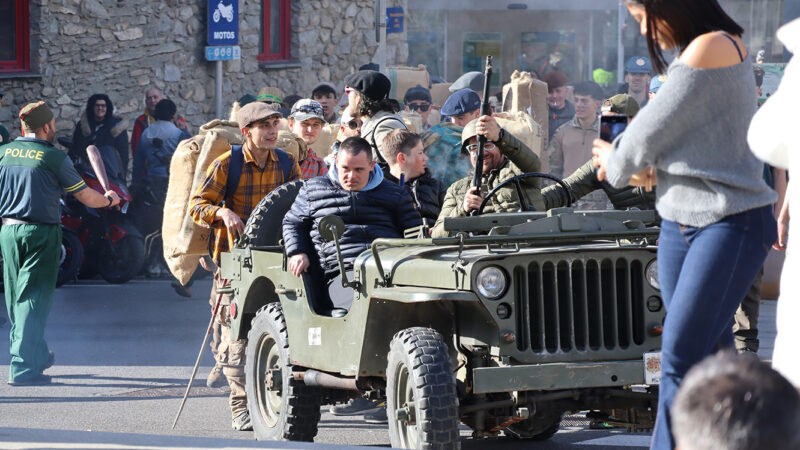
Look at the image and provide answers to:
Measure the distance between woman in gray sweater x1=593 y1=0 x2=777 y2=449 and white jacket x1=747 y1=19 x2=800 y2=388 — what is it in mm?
165

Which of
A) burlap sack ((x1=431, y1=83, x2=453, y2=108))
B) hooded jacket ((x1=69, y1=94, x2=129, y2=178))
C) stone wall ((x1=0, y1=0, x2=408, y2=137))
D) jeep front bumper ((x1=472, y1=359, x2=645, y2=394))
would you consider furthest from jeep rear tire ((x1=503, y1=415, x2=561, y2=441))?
burlap sack ((x1=431, y1=83, x2=453, y2=108))

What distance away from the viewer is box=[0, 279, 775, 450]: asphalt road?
231 inches

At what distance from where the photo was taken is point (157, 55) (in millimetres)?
20109

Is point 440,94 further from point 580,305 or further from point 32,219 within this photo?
point 580,305

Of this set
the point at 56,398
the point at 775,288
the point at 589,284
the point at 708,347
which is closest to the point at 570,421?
the point at 589,284

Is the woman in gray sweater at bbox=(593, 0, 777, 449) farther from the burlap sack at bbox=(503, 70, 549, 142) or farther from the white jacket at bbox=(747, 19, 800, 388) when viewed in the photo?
the burlap sack at bbox=(503, 70, 549, 142)

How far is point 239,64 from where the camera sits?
22078 mm

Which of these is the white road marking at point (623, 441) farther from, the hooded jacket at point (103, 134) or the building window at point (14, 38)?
the building window at point (14, 38)

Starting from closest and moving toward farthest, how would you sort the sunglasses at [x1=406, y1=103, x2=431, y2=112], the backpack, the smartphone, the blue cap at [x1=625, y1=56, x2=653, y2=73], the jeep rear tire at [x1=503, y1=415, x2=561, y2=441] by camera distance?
the smartphone, the jeep rear tire at [x1=503, y1=415, x2=561, y2=441], the backpack, the sunglasses at [x1=406, y1=103, x2=431, y2=112], the blue cap at [x1=625, y1=56, x2=653, y2=73]

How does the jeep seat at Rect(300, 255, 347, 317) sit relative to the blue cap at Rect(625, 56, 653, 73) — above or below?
below

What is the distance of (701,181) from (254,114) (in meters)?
4.60

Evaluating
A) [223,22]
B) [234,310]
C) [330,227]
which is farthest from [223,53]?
[330,227]

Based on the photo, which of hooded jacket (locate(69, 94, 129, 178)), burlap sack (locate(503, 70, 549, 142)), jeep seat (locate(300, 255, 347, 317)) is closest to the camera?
jeep seat (locate(300, 255, 347, 317))

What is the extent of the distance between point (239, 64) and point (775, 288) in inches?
472
